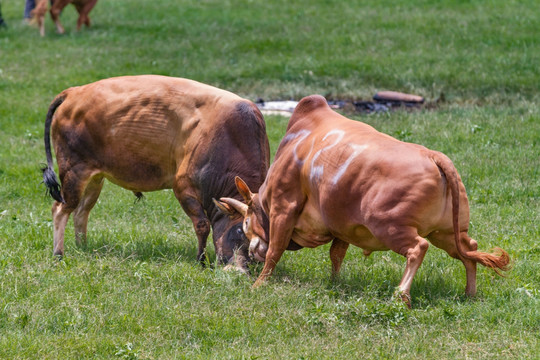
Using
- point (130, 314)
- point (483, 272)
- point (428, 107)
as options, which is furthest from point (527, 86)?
point (130, 314)

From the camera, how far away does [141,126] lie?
8055 millimetres

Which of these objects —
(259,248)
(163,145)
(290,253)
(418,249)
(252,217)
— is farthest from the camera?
(290,253)

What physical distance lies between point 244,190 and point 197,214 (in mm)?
629

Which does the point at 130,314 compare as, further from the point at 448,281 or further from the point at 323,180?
the point at 448,281

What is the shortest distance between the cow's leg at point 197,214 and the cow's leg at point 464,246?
7.59 ft

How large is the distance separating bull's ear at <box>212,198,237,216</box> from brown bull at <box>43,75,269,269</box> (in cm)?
9

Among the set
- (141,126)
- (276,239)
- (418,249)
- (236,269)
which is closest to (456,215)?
(418,249)

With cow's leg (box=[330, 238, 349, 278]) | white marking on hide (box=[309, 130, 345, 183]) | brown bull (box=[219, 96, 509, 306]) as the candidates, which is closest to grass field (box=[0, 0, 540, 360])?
cow's leg (box=[330, 238, 349, 278])

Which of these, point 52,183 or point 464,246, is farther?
point 52,183

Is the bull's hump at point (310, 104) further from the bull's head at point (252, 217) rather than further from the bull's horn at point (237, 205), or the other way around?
the bull's horn at point (237, 205)

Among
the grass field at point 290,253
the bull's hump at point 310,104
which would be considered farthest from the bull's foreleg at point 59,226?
the bull's hump at point 310,104

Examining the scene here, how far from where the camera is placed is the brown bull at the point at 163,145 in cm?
775

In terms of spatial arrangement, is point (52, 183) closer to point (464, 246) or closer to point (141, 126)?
point (141, 126)

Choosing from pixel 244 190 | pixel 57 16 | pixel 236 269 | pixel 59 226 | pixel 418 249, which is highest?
pixel 418 249
